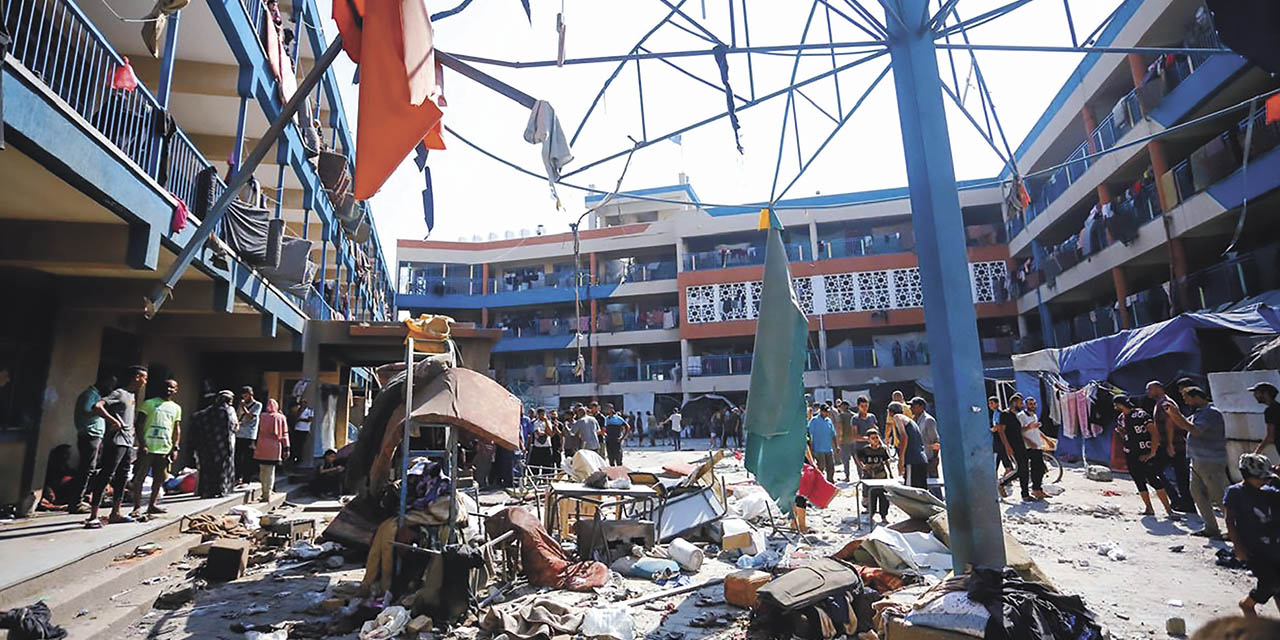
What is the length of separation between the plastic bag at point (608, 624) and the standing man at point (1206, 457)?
6230 mm

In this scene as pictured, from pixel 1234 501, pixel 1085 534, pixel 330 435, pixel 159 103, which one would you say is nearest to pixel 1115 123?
pixel 1085 534

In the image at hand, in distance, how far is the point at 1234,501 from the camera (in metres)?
3.87

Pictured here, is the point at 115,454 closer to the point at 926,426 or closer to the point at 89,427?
the point at 89,427

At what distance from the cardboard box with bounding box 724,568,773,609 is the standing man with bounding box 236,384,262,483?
7834 millimetres

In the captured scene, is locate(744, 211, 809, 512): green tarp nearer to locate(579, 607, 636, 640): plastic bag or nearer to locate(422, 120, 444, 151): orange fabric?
locate(579, 607, 636, 640): plastic bag

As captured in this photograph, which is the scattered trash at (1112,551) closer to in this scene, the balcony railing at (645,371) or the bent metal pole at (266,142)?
→ the bent metal pole at (266,142)

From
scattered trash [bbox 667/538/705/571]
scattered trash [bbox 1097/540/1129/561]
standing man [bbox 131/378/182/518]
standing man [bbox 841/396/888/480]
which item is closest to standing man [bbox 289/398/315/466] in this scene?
standing man [bbox 131/378/182/518]

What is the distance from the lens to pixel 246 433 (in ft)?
29.7

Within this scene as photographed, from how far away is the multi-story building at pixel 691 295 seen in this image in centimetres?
2741

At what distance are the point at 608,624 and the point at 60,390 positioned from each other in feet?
26.3

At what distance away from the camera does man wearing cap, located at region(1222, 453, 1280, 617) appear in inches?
145

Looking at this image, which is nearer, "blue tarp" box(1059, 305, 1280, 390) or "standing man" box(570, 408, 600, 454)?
"blue tarp" box(1059, 305, 1280, 390)

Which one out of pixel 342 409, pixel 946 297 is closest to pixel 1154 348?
pixel 946 297

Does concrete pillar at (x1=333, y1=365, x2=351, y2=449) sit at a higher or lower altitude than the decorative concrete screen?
lower
